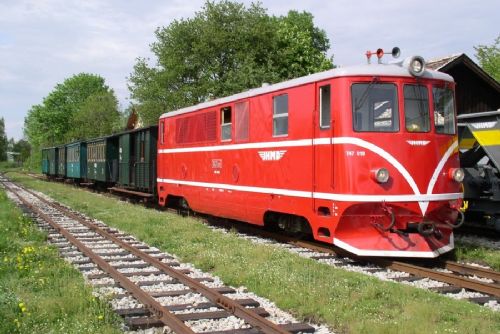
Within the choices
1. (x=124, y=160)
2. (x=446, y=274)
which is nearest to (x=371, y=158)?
(x=446, y=274)

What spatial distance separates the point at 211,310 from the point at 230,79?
27.1 m

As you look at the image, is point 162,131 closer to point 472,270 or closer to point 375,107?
point 375,107

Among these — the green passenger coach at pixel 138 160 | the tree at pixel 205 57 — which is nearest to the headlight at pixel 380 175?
the green passenger coach at pixel 138 160

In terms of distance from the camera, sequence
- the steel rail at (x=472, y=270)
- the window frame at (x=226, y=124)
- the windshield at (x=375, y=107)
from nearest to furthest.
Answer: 1. the steel rail at (x=472, y=270)
2. the windshield at (x=375, y=107)
3. the window frame at (x=226, y=124)

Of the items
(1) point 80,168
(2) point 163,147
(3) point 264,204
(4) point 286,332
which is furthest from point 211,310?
(1) point 80,168

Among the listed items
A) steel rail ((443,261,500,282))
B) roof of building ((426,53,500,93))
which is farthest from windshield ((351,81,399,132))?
roof of building ((426,53,500,93))

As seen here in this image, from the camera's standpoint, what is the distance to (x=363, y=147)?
8.27 meters

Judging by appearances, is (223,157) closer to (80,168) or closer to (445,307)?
(445,307)

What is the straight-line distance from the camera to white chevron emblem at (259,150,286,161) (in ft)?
32.8

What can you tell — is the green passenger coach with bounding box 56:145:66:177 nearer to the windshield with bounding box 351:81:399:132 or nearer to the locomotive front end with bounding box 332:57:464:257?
the locomotive front end with bounding box 332:57:464:257

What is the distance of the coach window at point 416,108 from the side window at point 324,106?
119cm

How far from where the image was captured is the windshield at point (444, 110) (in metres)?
8.83

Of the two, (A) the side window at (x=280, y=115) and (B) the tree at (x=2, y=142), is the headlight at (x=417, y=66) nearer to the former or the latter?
(A) the side window at (x=280, y=115)

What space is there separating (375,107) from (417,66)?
96cm
